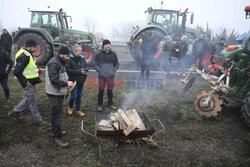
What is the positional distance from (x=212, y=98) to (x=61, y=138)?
3.69 meters

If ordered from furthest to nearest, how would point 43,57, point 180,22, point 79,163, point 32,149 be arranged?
point 180,22 < point 43,57 < point 32,149 < point 79,163

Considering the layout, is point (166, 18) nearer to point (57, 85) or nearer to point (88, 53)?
point (88, 53)

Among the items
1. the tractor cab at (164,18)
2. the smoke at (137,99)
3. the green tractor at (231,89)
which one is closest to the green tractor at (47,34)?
the tractor cab at (164,18)

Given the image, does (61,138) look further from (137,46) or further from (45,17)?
(45,17)

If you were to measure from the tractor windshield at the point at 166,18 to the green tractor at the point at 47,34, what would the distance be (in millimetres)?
4275

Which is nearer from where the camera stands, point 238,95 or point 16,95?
point 238,95

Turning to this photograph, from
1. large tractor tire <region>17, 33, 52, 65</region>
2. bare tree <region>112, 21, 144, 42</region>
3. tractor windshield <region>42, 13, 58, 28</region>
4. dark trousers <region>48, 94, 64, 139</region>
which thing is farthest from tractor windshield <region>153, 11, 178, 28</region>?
bare tree <region>112, 21, 144, 42</region>

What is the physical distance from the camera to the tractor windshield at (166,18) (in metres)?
10.2

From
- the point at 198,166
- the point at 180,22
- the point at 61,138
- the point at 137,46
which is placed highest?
the point at 180,22

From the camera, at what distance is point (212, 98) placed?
4.38 meters

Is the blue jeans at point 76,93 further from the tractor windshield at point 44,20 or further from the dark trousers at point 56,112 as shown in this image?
the tractor windshield at point 44,20

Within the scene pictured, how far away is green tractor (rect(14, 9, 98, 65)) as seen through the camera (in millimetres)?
9195

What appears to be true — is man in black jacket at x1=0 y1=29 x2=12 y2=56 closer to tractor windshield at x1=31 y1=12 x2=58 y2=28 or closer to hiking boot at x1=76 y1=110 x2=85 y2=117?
tractor windshield at x1=31 y1=12 x2=58 y2=28

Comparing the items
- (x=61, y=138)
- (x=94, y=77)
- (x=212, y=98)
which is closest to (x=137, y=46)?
(x=94, y=77)
